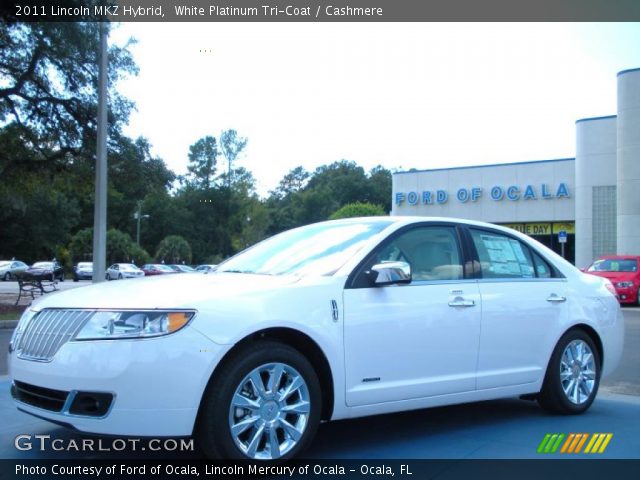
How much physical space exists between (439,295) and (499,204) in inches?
1366

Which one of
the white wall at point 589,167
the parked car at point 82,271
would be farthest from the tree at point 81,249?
the white wall at point 589,167

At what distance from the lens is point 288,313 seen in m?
4.20

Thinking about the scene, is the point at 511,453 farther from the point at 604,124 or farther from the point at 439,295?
the point at 604,124

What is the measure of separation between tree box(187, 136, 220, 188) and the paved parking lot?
261ft

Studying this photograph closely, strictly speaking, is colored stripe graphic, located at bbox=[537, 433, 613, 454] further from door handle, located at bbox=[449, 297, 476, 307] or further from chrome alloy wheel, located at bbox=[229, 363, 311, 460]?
chrome alloy wheel, located at bbox=[229, 363, 311, 460]

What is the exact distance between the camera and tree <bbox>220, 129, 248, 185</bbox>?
83.9 meters

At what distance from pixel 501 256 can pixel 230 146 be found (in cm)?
8032

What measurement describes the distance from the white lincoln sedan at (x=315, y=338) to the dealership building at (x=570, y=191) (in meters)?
22.9

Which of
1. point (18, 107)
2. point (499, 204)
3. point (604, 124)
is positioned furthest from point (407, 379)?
point (499, 204)

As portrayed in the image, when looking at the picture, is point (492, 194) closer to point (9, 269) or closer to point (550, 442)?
point (9, 269)

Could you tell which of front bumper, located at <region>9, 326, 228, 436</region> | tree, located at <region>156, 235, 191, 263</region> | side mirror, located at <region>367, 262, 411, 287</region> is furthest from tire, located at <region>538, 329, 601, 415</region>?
tree, located at <region>156, 235, 191, 263</region>

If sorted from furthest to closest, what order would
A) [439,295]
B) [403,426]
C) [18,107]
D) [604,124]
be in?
[604,124], [18,107], [403,426], [439,295]

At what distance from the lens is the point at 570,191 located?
3631 cm

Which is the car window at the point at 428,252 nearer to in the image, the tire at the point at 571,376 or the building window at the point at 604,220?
the tire at the point at 571,376
